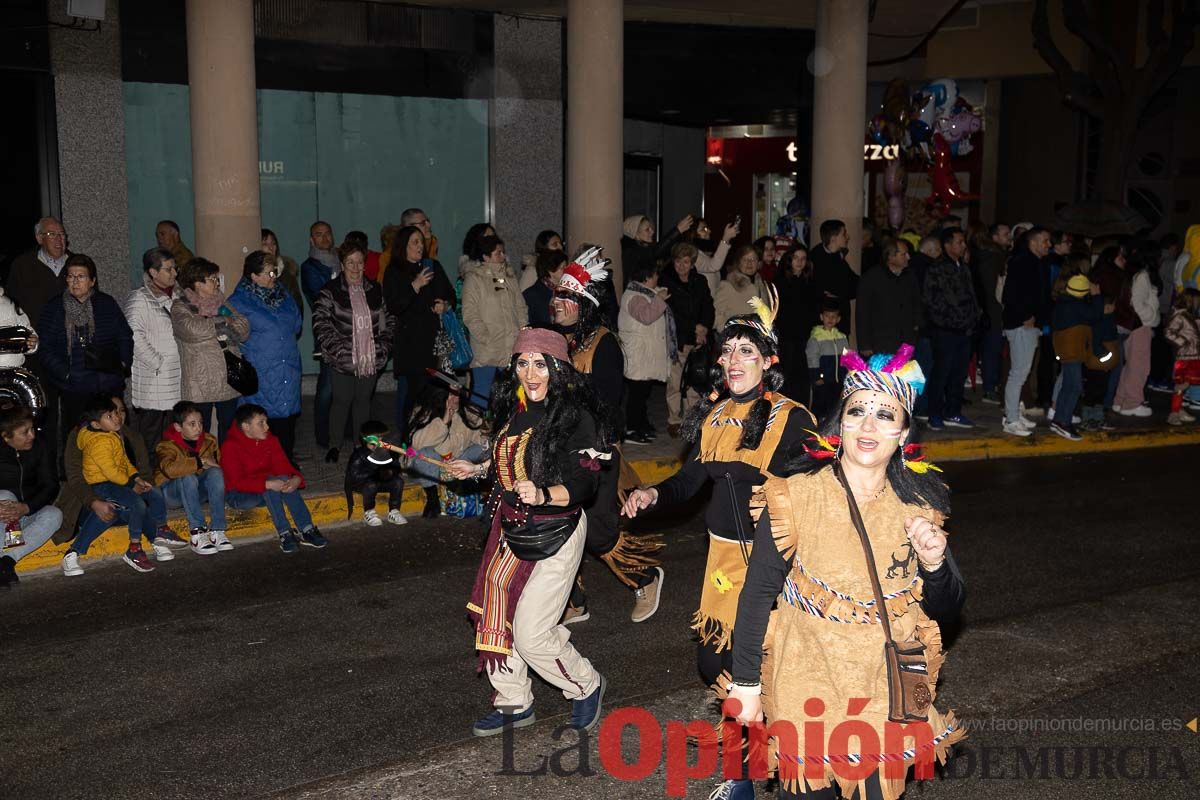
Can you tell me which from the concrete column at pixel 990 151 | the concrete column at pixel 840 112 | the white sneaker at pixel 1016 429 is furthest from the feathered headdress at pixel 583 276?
the concrete column at pixel 990 151

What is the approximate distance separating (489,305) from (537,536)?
249 inches

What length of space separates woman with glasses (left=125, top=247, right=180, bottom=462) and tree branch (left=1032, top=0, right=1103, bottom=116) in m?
14.6

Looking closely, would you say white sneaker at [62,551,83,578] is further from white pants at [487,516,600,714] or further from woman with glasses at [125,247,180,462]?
white pants at [487,516,600,714]

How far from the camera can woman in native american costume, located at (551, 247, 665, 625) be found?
24.5 feet

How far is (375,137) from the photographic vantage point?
16.0 meters

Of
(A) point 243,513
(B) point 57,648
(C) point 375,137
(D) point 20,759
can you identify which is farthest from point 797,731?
(C) point 375,137

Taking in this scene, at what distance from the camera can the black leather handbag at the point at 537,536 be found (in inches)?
229

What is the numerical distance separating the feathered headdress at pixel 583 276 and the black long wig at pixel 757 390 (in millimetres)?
1874

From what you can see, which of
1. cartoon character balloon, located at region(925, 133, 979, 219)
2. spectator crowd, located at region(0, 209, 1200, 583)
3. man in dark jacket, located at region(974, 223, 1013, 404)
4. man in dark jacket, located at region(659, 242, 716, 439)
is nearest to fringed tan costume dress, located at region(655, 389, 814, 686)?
spectator crowd, located at region(0, 209, 1200, 583)

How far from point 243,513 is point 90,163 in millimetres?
5962

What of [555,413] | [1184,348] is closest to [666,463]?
[555,413]

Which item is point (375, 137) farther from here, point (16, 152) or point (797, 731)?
point (797, 731)

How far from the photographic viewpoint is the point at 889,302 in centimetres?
1290

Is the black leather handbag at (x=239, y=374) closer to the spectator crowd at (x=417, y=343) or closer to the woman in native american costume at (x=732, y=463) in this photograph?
the spectator crowd at (x=417, y=343)
